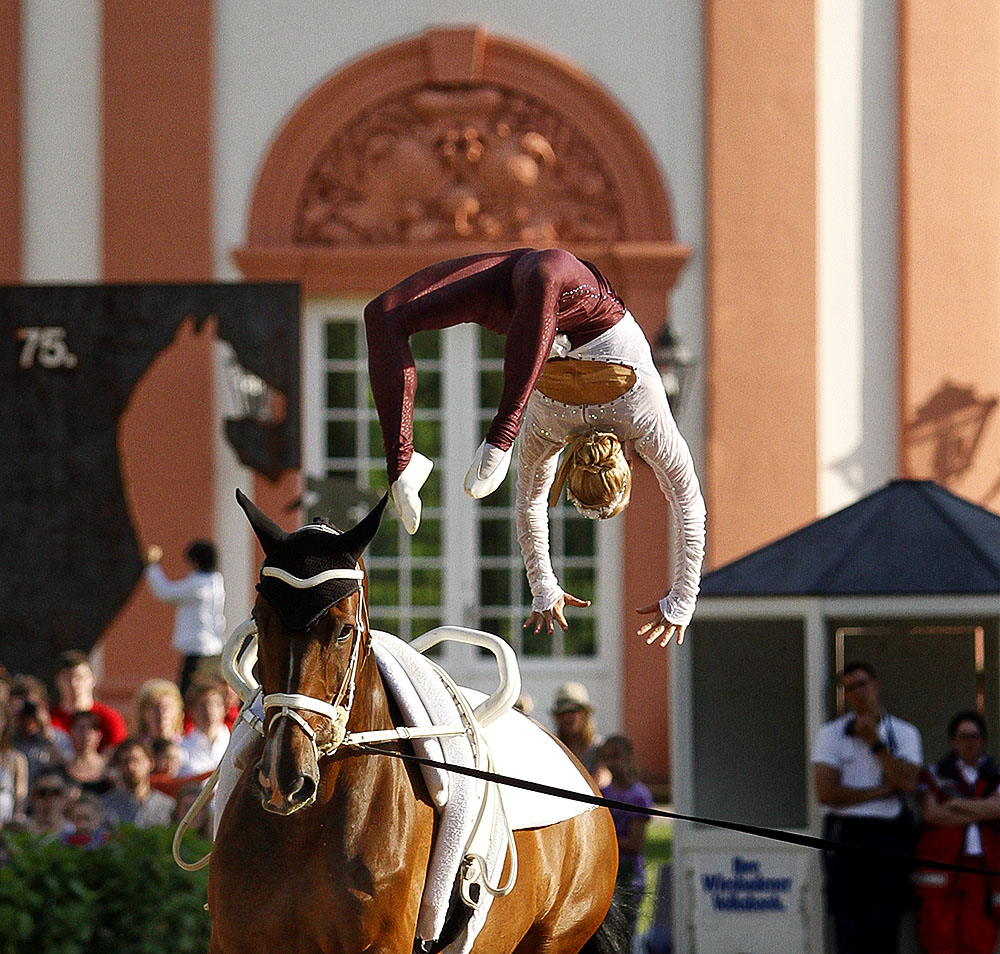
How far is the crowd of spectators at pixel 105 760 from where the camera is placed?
801 cm

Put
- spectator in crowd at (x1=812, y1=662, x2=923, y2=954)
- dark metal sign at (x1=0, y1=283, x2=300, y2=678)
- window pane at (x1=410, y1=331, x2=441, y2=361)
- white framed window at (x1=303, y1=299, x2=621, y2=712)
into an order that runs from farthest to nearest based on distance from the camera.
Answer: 1. window pane at (x1=410, y1=331, x2=441, y2=361)
2. white framed window at (x1=303, y1=299, x2=621, y2=712)
3. dark metal sign at (x1=0, y1=283, x2=300, y2=678)
4. spectator in crowd at (x1=812, y1=662, x2=923, y2=954)

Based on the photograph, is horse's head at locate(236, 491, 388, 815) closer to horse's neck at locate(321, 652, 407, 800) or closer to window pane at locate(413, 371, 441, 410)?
horse's neck at locate(321, 652, 407, 800)

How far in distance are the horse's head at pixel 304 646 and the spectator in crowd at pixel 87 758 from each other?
467 centimetres

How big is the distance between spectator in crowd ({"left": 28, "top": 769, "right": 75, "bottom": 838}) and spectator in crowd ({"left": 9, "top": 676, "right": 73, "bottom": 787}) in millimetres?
468

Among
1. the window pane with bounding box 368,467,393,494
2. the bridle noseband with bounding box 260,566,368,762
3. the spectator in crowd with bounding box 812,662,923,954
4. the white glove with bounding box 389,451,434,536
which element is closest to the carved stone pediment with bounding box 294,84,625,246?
the window pane with bounding box 368,467,393,494

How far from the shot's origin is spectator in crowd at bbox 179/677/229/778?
870 cm

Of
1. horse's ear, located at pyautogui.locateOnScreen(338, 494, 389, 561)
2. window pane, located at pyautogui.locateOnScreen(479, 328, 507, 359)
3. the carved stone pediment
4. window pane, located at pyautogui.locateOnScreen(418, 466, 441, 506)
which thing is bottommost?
horse's ear, located at pyautogui.locateOnScreen(338, 494, 389, 561)

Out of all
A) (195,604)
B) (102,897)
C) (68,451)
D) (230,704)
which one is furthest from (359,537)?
(68,451)

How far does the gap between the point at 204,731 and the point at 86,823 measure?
1.02 metres

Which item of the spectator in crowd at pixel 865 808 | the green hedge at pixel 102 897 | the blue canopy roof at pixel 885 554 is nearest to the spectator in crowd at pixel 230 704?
the green hedge at pixel 102 897

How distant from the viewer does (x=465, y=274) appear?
364 cm

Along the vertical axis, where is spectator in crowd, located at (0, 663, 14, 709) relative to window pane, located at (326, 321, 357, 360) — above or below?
below

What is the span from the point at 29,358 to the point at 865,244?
5397mm

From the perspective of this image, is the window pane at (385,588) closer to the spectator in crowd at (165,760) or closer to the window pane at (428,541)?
the window pane at (428,541)
